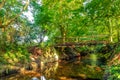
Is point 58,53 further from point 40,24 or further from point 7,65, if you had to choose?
point 7,65

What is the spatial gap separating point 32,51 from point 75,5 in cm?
997

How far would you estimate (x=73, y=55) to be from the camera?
45594mm

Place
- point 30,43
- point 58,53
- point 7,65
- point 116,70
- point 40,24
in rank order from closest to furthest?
point 116,70
point 7,65
point 30,43
point 40,24
point 58,53

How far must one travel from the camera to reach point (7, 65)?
26875mm

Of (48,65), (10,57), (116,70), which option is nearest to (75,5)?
(48,65)

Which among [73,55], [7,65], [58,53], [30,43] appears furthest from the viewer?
[73,55]

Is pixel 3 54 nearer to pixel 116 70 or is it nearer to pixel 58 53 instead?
pixel 58 53

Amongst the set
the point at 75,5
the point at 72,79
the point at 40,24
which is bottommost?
the point at 72,79

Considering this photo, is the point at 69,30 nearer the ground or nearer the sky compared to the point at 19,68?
nearer the sky

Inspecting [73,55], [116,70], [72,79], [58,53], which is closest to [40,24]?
[58,53]

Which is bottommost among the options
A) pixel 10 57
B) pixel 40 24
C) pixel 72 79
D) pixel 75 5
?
pixel 72 79

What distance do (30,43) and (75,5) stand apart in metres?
9.92

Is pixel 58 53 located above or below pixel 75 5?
below

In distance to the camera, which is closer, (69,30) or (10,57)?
(10,57)
